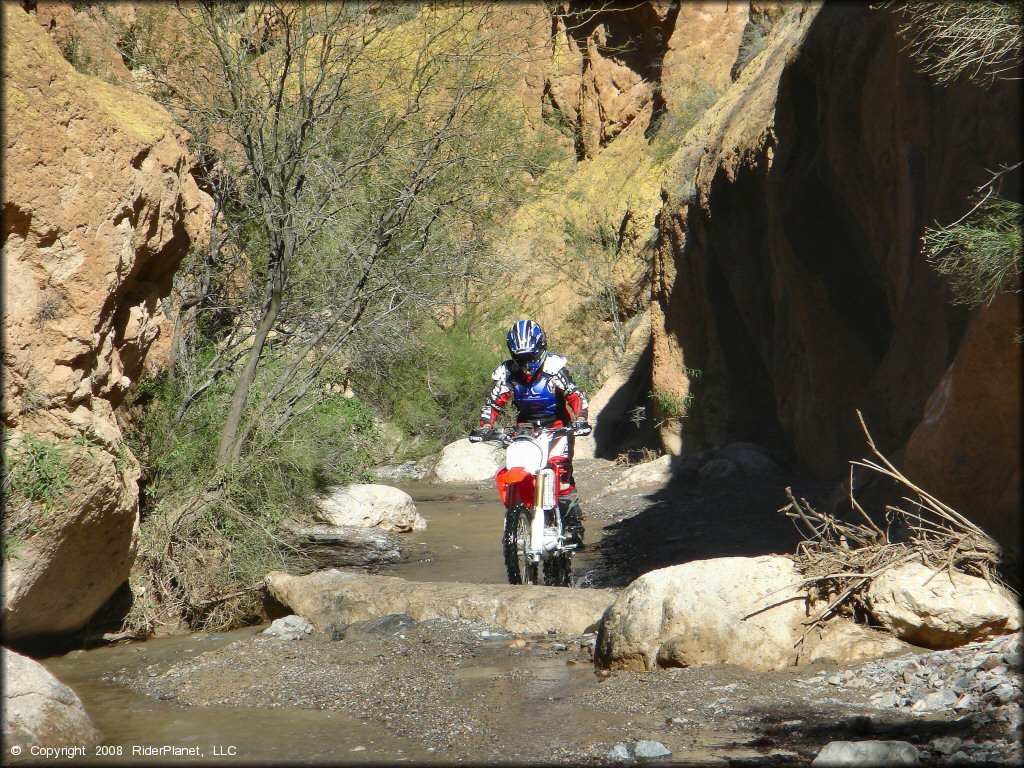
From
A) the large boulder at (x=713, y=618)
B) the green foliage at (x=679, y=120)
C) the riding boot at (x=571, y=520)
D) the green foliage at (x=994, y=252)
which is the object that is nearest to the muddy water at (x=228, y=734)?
the large boulder at (x=713, y=618)

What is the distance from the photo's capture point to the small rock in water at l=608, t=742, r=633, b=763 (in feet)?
11.9

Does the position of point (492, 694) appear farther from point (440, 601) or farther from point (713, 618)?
point (440, 601)

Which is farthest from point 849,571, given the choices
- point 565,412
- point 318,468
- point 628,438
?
point 628,438

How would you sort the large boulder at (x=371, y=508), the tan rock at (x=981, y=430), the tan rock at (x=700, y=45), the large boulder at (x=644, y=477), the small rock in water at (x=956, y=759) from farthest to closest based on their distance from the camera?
the tan rock at (x=700, y=45) < the large boulder at (x=644, y=477) < the large boulder at (x=371, y=508) < the tan rock at (x=981, y=430) < the small rock in water at (x=956, y=759)

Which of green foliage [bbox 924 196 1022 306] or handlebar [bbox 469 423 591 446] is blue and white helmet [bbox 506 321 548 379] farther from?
green foliage [bbox 924 196 1022 306]

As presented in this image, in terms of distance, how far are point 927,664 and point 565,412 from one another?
13.5 ft

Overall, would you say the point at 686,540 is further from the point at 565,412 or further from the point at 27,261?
the point at 27,261

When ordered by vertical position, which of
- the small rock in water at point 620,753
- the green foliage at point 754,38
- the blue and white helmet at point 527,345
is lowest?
the small rock in water at point 620,753

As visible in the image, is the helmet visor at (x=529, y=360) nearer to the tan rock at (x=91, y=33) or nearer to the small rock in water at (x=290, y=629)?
the small rock in water at (x=290, y=629)

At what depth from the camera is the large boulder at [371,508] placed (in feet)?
38.3

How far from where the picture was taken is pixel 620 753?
3676mm

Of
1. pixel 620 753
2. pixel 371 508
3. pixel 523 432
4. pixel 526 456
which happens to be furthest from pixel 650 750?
pixel 371 508

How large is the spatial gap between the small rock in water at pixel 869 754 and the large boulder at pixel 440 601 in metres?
2.74

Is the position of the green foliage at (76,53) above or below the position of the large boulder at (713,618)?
above
